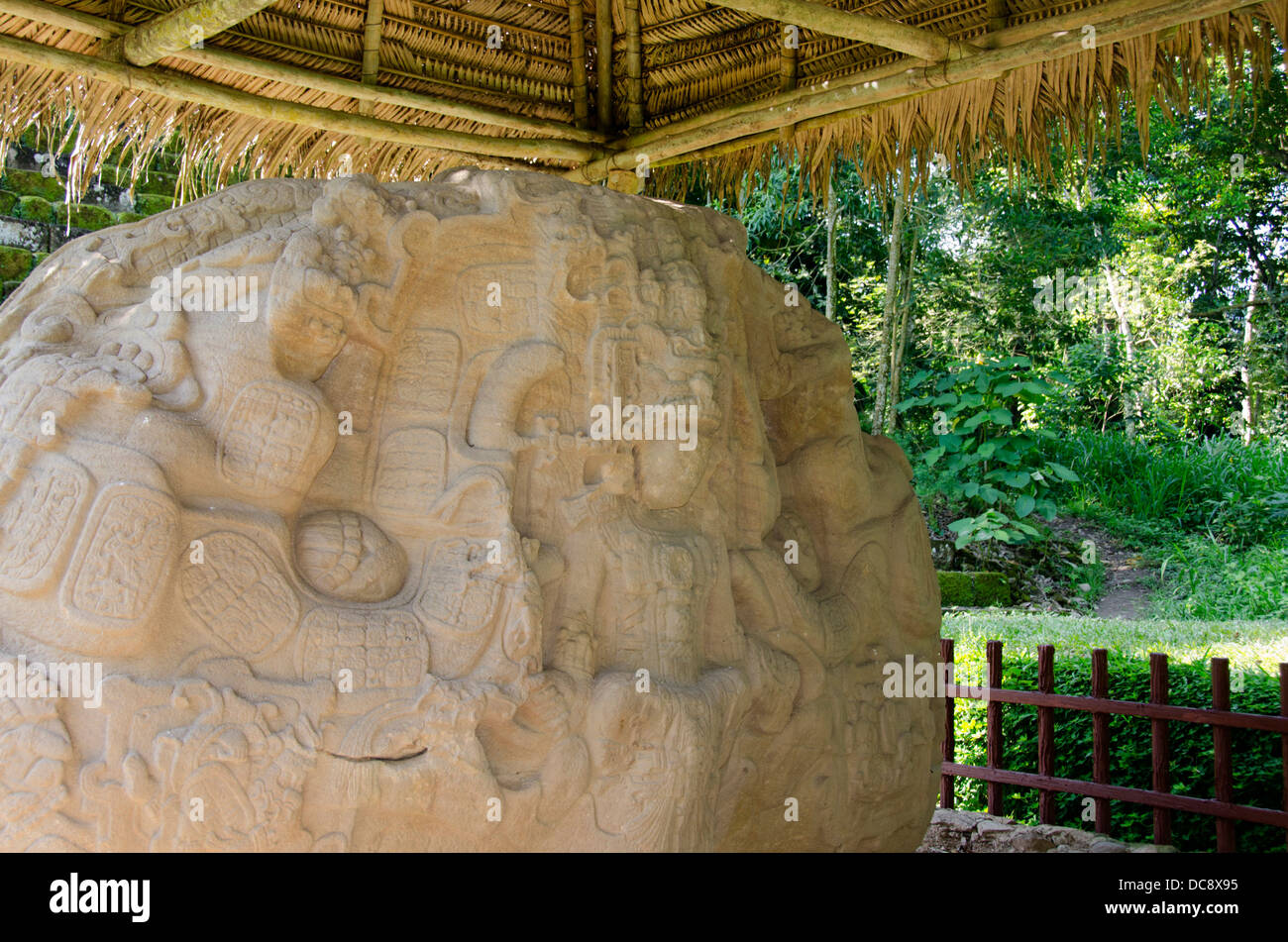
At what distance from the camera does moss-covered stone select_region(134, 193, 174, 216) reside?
682cm

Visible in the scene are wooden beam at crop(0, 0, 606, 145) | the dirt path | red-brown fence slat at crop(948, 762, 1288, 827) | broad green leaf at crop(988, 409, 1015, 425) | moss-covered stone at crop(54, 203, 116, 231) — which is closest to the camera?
wooden beam at crop(0, 0, 606, 145)

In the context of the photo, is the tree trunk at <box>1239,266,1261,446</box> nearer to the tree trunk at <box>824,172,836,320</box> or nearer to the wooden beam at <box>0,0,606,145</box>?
the tree trunk at <box>824,172,836,320</box>

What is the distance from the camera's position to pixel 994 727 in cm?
553

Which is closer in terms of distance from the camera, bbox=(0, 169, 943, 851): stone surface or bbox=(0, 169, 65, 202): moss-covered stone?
bbox=(0, 169, 943, 851): stone surface

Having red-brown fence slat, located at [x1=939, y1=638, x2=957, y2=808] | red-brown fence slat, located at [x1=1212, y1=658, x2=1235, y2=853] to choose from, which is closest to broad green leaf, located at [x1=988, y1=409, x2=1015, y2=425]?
red-brown fence slat, located at [x1=939, y1=638, x2=957, y2=808]

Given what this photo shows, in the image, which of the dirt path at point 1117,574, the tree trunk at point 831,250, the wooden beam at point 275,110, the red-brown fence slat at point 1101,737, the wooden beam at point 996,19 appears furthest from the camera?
the tree trunk at point 831,250

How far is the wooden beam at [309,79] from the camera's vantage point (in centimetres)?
380

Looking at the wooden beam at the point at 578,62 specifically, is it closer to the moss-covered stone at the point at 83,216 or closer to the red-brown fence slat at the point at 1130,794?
the moss-covered stone at the point at 83,216

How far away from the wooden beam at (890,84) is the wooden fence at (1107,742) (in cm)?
233

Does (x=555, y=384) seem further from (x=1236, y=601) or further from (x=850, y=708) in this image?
(x=1236, y=601)

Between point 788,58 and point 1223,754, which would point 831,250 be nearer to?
point 788,58

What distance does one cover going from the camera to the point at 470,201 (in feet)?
10.8

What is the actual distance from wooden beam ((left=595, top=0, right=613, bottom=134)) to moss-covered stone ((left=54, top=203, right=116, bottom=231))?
313 cm

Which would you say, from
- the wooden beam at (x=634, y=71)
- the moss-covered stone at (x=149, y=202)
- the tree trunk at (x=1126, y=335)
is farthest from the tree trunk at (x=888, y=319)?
the moss-covered stone at (x=149, y=202)
